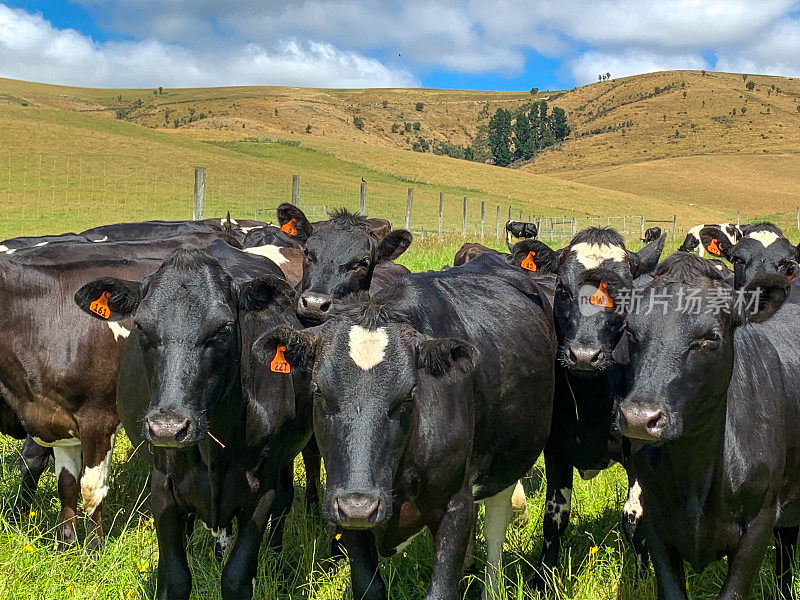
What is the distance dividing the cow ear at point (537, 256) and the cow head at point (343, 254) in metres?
0.97

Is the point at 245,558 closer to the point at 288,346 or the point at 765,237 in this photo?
the point at 288,346

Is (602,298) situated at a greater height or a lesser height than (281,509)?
greater

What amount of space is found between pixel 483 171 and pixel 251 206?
39351mm

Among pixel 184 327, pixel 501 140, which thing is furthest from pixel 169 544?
pixel 501 140

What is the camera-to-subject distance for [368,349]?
3340mm

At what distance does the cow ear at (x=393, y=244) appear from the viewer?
639 cm

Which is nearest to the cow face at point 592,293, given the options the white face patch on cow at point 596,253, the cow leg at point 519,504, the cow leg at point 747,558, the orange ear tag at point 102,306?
the white face patch on cow at point 596,253

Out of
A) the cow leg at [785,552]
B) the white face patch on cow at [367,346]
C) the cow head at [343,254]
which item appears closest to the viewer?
the white face patch on cow at [367,346]

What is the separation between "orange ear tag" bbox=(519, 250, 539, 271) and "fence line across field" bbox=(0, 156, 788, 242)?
852 inches

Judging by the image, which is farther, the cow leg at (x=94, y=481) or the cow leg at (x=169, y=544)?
the cow leg at (x=94, y=481)

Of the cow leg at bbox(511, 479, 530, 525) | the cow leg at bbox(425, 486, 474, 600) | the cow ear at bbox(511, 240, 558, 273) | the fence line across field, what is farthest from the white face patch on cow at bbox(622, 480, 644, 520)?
the fence line across field

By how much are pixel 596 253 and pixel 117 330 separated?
3414mm

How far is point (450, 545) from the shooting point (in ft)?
12.0

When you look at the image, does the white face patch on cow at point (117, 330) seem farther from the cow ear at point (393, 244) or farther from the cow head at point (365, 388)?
the cow head at point (365, 388)
